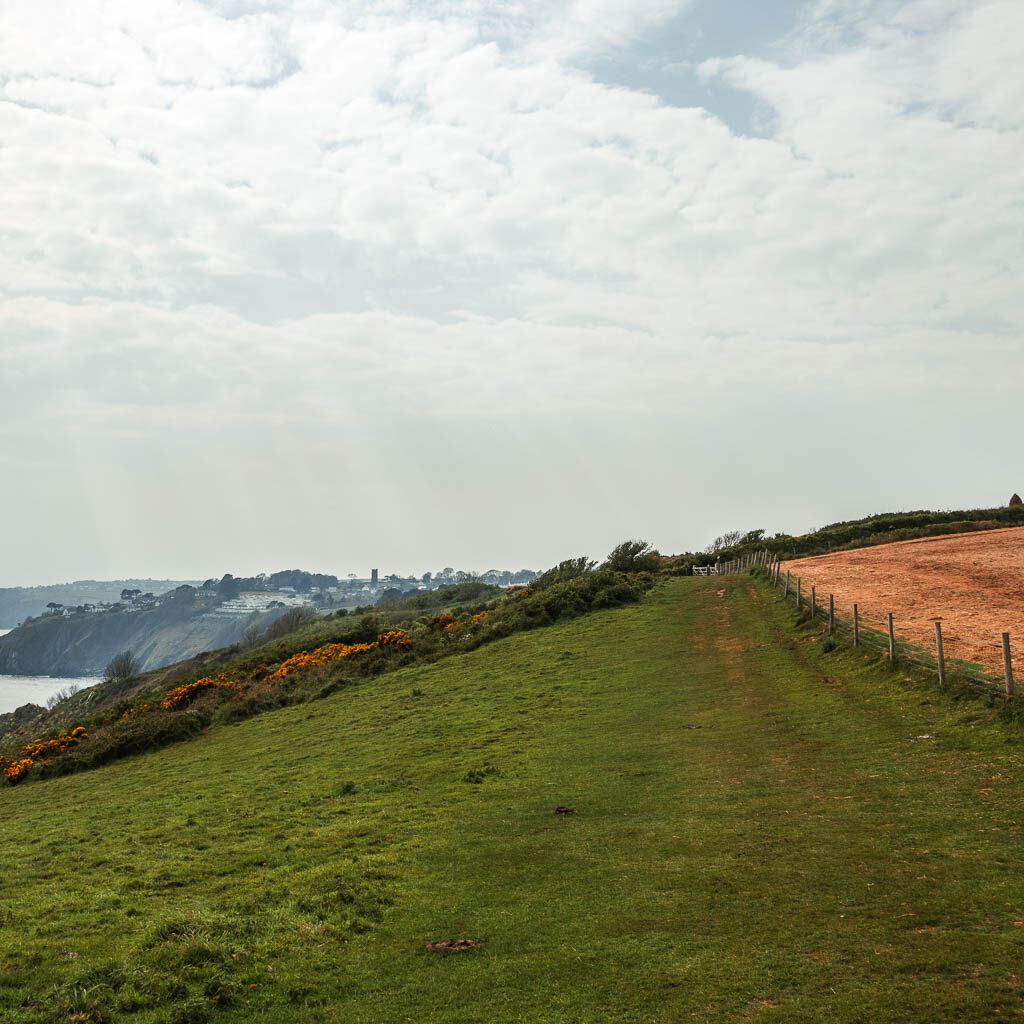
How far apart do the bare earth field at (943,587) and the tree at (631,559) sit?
1036cm

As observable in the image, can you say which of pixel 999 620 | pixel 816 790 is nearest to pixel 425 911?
pixel 816 790

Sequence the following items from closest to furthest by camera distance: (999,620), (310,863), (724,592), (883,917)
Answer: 1. (883,917)
2. (310,863)
3. (999,620)
4. (724,592)

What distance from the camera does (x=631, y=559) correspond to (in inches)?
2454

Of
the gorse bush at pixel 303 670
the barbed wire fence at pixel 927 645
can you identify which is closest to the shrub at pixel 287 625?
the gorse bush at pixel 303 670

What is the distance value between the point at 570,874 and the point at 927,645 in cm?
1612

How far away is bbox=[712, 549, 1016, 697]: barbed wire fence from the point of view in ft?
60.8

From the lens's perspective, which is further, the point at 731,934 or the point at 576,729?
the point at 576,729

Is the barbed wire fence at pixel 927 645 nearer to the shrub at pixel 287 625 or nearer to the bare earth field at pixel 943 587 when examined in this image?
the bare earth field at pixel 943 587

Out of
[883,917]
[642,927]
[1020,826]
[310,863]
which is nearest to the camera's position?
[883,917]

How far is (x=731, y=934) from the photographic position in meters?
9.55

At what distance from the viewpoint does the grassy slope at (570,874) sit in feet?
28.5

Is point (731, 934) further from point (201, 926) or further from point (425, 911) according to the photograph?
point (201, 926)

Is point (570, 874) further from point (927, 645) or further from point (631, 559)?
point (631, 559)

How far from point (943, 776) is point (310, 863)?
37.3 feet
